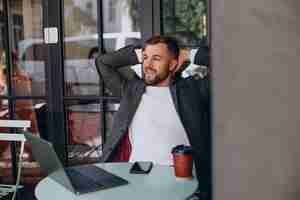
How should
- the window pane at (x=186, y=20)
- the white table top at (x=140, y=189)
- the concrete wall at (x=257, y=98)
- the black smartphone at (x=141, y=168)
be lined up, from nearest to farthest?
the concrete wall at (x=257, y=98) → the white table top at (x=140, y=189) → the black smartphone at (x=141, y=168) → the window pane at (x=186, y=20)

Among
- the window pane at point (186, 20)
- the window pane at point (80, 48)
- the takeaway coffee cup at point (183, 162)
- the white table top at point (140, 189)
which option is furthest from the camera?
the window pane at point (80, 48)

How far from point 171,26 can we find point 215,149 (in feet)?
8.38

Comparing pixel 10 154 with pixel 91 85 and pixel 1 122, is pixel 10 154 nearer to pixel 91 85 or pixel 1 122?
pixel 1 122

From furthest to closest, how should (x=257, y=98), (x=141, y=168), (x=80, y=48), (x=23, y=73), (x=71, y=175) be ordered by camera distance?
(x=23, y=73) → (x=80, y=48) → (x=141, y=168) → (x=71, y=175) → (x=257, y=98)

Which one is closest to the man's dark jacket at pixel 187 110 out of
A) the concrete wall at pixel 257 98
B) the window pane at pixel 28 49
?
the window pane at pixel 28 49

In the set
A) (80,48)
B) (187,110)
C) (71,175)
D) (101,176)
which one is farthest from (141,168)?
(80,48)

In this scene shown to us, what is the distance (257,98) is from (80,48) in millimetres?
2913

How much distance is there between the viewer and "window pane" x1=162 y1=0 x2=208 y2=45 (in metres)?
3.31

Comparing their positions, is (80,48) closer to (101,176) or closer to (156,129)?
(156,129)

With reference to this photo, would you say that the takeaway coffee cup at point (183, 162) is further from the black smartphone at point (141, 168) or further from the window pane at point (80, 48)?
the window pane at point (80, 48)

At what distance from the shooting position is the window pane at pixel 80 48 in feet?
11.7

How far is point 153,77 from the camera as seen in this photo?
265 cm

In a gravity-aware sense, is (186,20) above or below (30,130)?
above

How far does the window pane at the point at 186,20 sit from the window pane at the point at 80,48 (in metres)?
0.60
